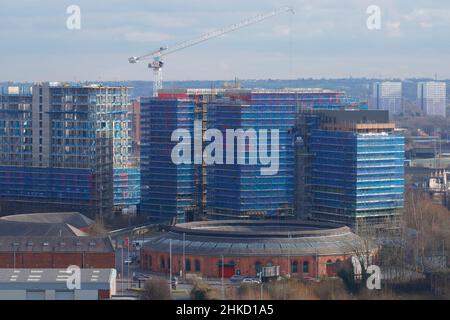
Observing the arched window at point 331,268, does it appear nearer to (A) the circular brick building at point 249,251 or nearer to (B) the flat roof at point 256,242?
(A) the circular brick building at point 249,251

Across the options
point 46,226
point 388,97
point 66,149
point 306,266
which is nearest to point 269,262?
point 306,266

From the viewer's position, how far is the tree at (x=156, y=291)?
3534cm

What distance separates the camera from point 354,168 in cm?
5169

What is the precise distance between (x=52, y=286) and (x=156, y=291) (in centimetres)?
245

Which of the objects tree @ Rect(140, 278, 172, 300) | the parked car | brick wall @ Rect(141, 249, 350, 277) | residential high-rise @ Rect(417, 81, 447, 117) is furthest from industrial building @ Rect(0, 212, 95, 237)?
residential high-rise @ Rect(417, 81, 447, 117)

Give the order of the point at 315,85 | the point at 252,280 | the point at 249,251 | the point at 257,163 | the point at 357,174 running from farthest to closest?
the point at 315,85
the point at 257,163
the point at 357,174
the point at 249,251
the point at 252,280

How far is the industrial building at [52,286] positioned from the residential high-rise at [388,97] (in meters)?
105

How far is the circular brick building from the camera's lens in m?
43.9

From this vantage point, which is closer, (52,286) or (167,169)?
(52,286)

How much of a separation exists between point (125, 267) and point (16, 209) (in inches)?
624

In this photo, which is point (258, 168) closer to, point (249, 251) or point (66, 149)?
point (66, 149)

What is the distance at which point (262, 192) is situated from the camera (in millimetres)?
54906
